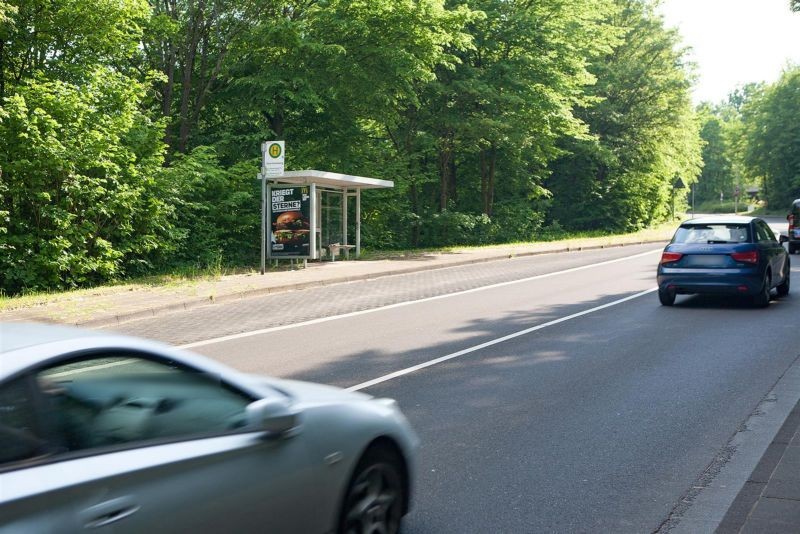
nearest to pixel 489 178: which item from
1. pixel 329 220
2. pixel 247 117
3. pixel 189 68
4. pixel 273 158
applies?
pixel 247 117

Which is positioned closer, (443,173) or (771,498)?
(771,498)

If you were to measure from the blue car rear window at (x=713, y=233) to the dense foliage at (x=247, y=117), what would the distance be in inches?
457

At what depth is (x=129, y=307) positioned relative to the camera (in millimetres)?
14172

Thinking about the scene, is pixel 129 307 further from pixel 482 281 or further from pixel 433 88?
pixel 433 88

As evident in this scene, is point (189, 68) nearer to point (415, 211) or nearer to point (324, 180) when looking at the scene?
point (324, 180)

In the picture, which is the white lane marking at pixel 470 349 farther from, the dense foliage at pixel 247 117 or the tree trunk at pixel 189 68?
the tree trunk at pixel 189 68

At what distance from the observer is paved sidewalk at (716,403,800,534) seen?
4.32 m

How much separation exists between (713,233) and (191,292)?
30.9 feet

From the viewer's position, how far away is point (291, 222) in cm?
2202

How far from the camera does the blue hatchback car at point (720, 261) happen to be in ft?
45.1

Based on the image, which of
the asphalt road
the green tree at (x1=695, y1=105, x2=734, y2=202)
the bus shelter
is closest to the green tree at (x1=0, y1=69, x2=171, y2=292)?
the bus shelter

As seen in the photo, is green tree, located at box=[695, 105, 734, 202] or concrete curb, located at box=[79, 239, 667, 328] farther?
green tree, located at box=[695, 105, 734, 202]

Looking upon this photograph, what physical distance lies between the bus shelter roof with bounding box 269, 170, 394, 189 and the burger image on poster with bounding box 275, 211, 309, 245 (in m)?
1.00

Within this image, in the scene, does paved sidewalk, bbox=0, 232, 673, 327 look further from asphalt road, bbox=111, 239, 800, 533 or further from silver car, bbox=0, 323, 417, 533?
silver car, bbox=0, 323, 417, 533
